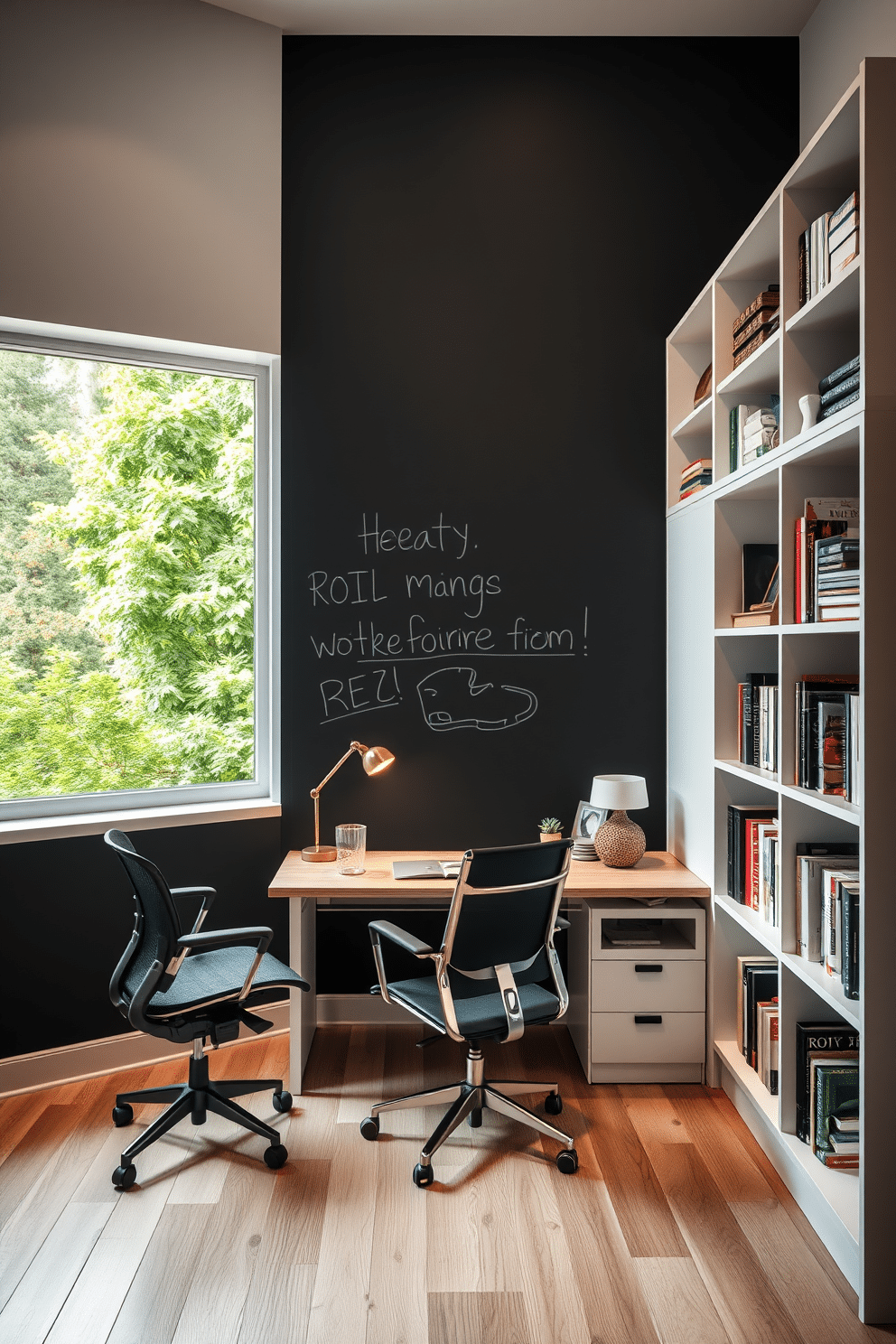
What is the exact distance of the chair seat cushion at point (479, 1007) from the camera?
2559 mm

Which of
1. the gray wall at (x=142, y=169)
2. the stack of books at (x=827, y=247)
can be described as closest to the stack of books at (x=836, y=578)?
the stack of books at (x=827, y=247)

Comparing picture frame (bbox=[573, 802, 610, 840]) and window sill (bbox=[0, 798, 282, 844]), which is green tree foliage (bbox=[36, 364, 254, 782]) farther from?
picture frame (bbox=[573, 802, 610, 840])

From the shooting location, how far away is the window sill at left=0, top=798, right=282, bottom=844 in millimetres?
3201

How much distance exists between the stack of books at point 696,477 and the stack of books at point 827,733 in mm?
1056

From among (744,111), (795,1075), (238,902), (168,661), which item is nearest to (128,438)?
(168,661)

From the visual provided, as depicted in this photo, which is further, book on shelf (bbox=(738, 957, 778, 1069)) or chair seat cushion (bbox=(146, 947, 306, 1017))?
book on shelf (bbox=(738, 957, 778, 1069))

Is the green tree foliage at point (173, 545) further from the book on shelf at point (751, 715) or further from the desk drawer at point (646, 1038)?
the book on shelf at point (751, 715)

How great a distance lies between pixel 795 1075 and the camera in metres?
2.54

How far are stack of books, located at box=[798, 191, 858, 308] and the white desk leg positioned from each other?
8.13 ft

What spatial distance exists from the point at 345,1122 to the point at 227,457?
8.26 feet

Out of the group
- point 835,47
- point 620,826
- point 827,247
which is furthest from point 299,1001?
point 835,47

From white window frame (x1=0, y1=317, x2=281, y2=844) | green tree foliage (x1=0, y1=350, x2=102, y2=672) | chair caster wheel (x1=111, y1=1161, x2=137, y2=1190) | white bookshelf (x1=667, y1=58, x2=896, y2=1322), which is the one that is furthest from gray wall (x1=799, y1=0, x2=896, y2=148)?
chair caster wheel (x1=111, y1=1161, x2=137, y2=1190)

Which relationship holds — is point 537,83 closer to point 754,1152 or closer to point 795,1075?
point 795,1075

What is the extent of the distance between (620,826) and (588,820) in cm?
22
